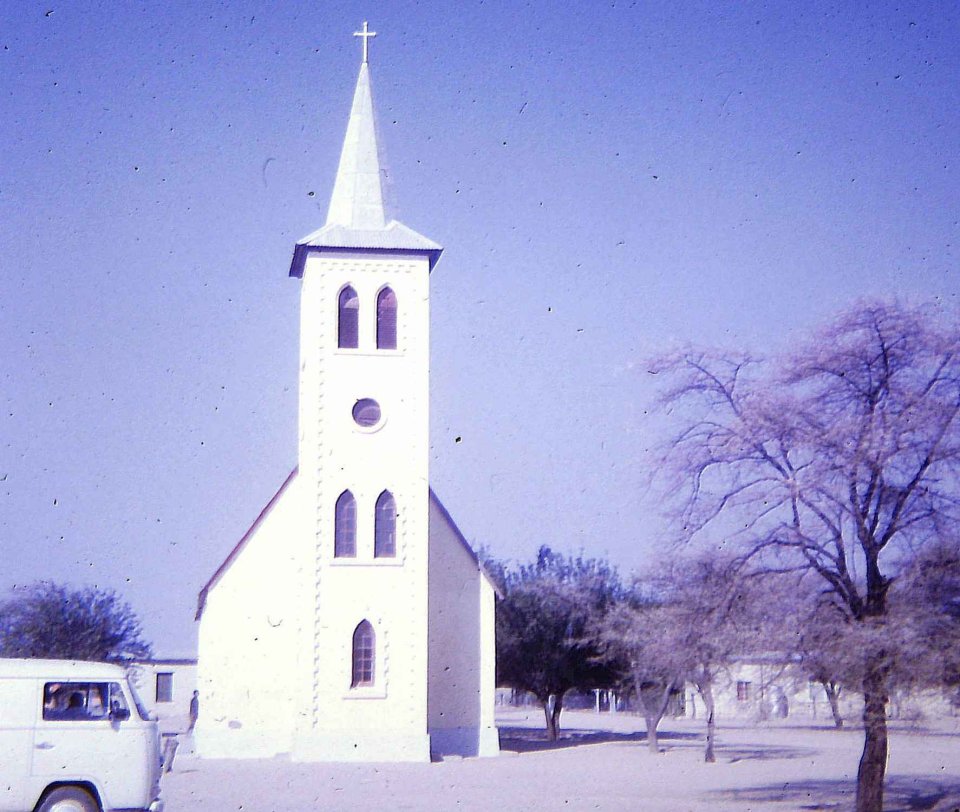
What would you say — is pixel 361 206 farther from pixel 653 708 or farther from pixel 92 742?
pixel 92 742

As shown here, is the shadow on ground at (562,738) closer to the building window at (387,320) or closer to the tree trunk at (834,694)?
the building window at (387,320)

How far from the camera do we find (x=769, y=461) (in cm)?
1973

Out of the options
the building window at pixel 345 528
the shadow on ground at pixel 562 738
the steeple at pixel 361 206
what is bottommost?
the shadow on ground at pixel 562 738

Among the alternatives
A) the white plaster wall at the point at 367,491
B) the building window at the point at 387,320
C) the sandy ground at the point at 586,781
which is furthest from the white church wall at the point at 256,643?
the building window at the point at 387,320

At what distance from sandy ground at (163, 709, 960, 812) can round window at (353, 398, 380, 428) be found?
9.52 meters

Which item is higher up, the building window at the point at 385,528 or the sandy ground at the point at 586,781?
the building window at the point at 385,528

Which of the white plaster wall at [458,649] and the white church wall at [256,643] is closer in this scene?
the white church wall at [256,643]

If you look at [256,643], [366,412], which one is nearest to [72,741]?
[366,412]

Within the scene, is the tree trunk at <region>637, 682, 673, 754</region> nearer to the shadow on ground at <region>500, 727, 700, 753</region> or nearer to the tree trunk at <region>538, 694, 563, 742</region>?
the shadow on ground at <region>500, 727, 700, 753</region>

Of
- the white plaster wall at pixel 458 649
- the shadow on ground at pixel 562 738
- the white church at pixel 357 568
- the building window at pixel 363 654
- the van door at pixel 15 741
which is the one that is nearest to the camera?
the van door at pixel 15 741

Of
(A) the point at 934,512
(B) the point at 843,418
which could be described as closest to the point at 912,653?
(A) the point at 934,512

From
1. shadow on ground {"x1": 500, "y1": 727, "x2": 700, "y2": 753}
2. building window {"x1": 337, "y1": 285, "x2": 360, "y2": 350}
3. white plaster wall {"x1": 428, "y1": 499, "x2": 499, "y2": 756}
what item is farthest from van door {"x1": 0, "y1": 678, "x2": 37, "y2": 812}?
shadow on ground {"x1": 500, "y1": 727, "x2": 700, "y2": 753}

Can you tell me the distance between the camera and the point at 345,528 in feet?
116

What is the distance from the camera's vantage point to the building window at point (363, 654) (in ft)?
113
